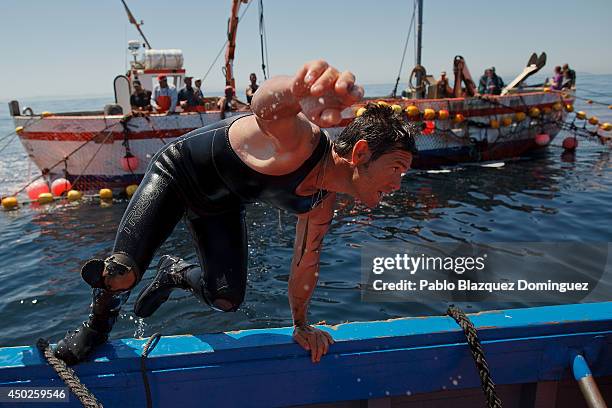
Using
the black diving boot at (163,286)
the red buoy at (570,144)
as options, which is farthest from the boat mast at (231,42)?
the black diving boot at (163,286)

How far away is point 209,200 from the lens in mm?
2766

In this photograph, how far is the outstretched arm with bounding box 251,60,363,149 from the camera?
165 centimetres

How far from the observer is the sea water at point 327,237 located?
5578 millimetres

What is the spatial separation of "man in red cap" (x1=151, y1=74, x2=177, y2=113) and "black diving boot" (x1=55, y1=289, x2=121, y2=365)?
10.8 metres

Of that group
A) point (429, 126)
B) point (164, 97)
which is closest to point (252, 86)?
A: point (164, 97)

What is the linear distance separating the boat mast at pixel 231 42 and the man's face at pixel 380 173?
13091 millimetres

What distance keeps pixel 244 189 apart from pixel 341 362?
1008 millimetres

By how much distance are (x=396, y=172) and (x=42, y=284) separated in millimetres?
6304

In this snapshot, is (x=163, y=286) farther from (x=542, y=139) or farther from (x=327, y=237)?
(x=542, y=139)

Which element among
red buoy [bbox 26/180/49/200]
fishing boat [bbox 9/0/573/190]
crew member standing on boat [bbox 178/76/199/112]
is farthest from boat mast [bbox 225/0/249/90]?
red buoy [bbox 26/180/49/200]

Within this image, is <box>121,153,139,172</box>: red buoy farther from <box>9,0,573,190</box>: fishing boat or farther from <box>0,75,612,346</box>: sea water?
<box>0,75,612,346</box>: sea water

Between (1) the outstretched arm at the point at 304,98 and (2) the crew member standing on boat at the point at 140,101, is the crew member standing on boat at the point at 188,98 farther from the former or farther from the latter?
(1) the outstretched arm at the point at 304,98

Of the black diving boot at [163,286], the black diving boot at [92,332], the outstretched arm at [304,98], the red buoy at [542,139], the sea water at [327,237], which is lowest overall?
the sea water at [327,237]

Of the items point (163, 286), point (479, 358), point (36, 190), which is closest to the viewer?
point (479, 358)
